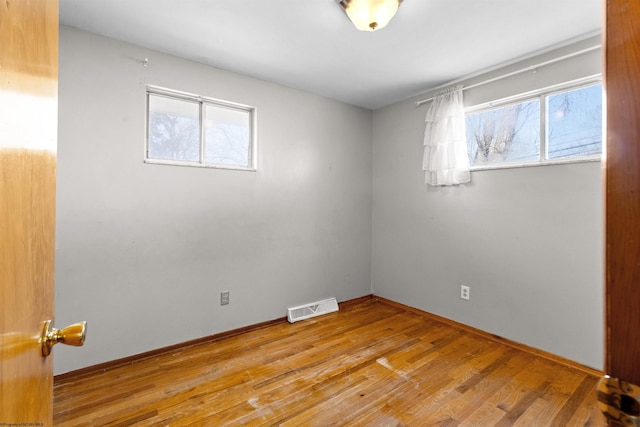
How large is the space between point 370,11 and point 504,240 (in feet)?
6.75

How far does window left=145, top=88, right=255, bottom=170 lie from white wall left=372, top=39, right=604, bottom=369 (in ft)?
5.59

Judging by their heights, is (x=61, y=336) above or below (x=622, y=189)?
below

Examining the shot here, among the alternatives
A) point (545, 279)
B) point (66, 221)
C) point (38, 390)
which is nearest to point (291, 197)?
point (66, 221)

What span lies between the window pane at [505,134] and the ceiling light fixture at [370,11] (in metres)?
1.44

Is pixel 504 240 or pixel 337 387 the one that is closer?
pixel 337 387

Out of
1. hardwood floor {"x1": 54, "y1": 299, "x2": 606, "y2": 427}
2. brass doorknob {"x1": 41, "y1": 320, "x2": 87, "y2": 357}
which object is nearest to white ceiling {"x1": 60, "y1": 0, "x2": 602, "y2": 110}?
brass doorknob {"x1": 41, "y1": 320, "x2": 87, "y2": 357}

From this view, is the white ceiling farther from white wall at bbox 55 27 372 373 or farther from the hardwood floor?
the hardwood floor

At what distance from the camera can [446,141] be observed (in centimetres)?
270

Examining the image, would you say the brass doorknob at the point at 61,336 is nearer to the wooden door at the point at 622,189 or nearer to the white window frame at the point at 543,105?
the wooden door at the point at 622,189

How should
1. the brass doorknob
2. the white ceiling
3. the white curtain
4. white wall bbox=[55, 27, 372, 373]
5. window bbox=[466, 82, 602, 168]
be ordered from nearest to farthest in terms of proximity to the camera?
the brass doorknob
the white ceiling
white wall bbox=[55, 27, 372, 373]
window bbox=[466, 82, 602, 168]
the white curtain

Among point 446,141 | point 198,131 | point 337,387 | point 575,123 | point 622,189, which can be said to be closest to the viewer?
point 622,189

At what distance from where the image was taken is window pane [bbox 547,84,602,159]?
6.51ft

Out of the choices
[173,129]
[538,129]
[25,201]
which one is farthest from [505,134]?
[25,201]

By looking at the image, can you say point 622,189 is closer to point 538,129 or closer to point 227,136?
point 538,129
